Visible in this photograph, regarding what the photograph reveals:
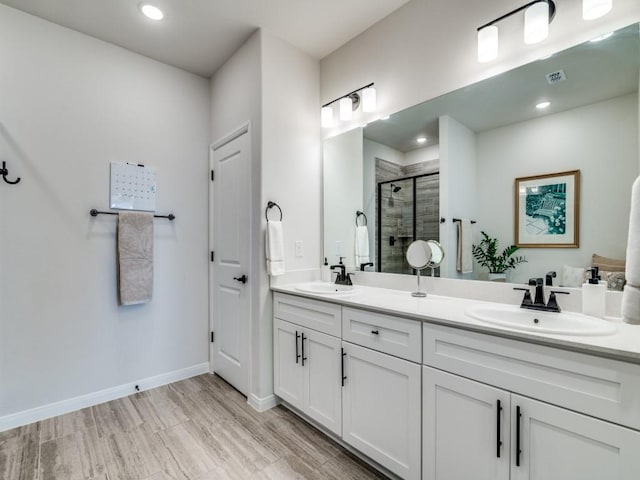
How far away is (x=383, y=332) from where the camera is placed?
155 cm

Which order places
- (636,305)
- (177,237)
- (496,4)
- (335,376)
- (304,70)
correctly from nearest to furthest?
(636,305)
(496,4)
(335,376)
(304,70)
(177,237)

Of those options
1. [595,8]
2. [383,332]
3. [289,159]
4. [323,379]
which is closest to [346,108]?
[289,159]

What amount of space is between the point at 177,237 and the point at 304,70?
1.80 metres

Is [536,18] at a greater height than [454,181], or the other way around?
[536,18]

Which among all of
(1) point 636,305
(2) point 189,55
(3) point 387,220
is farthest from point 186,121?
(1) point 636,305

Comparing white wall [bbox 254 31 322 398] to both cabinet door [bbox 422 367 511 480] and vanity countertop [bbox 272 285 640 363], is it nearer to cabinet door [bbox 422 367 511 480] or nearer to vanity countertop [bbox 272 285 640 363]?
vanity countertop [bbox 272 285 640 363]

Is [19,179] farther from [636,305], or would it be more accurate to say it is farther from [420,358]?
[636,305]

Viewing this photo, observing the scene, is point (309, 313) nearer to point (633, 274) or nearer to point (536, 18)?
point (633, 274)

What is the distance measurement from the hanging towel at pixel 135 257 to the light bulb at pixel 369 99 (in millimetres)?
1918

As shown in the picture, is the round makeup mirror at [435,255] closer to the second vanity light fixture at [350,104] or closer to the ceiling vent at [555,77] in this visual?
the ceiling vent at [555,77]

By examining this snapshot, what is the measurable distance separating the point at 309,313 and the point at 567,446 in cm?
132

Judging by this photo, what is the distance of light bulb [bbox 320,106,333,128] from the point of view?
2.53 m

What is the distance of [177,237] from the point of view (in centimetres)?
276

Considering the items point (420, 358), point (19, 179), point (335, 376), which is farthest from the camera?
point (19, 179)
